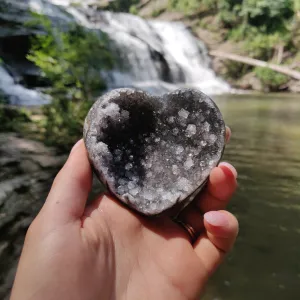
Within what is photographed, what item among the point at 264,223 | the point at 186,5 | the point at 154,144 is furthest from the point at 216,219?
the point at 186,5

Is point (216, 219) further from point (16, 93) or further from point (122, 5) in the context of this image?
point (122, 5)

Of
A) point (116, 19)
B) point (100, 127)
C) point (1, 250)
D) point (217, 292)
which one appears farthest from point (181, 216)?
point (116, 19)

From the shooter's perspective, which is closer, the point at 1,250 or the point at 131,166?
the point at 131,166

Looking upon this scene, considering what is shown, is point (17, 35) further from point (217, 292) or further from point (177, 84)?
point (217, 292)

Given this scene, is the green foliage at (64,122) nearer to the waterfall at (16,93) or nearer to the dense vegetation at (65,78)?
the dense vegetation at (65,78)

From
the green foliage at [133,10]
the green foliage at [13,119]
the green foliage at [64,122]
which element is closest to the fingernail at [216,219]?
the green foliage at [64,122]

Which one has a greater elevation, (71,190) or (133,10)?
(71,190)
